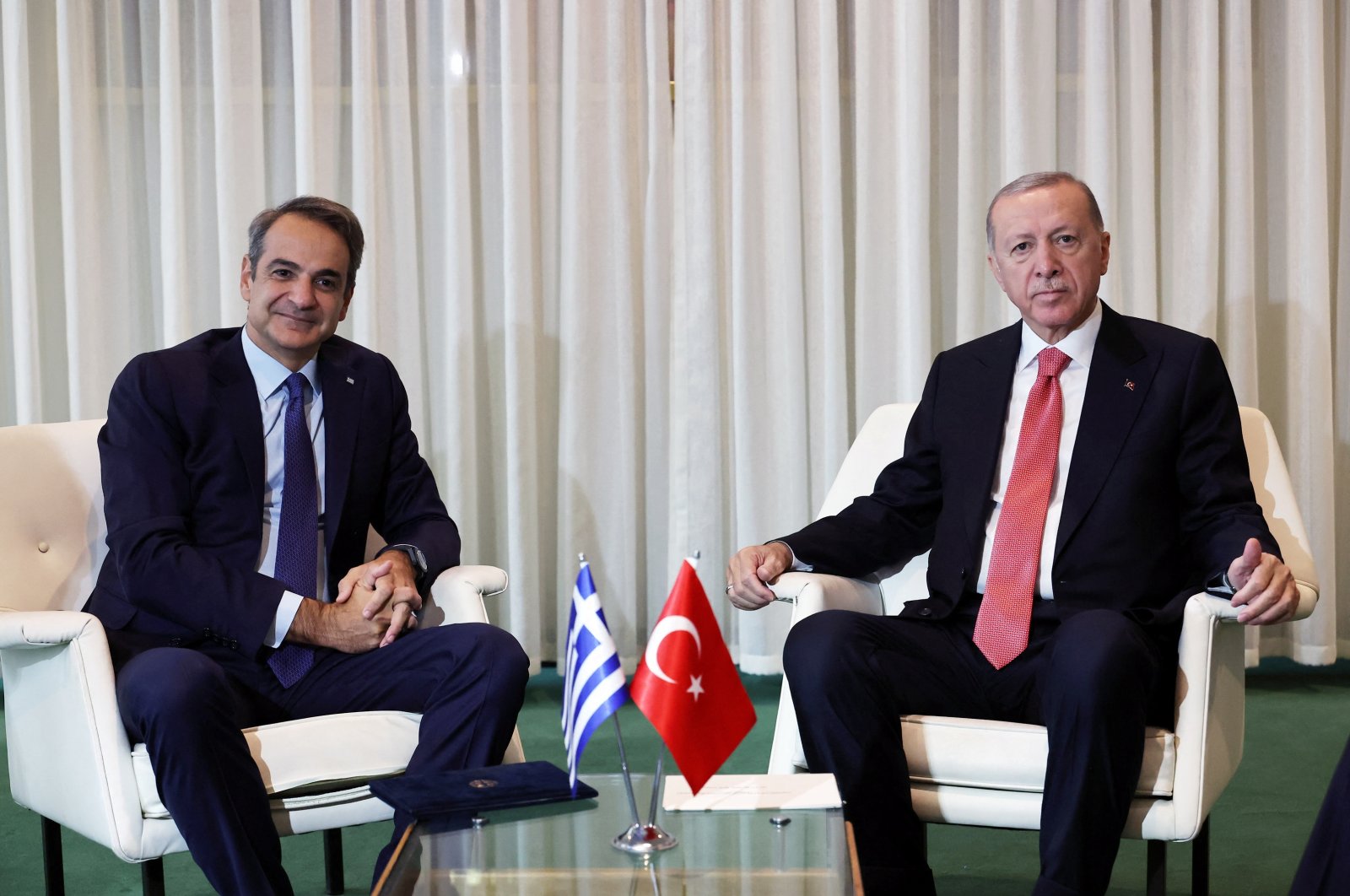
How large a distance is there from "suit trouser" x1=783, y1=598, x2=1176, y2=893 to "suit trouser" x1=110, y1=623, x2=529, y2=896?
55 cm

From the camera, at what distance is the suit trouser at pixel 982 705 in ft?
7.22

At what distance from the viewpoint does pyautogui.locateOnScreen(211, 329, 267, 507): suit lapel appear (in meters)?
2.69

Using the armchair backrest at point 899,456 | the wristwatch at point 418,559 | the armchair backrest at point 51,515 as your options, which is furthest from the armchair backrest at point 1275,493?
the armchair backrest at point 51,515

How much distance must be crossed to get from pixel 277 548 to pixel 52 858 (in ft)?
2.29

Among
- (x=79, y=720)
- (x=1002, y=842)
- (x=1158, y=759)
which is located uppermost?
(x=79, y=720)

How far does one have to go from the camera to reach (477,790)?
205 centimetres

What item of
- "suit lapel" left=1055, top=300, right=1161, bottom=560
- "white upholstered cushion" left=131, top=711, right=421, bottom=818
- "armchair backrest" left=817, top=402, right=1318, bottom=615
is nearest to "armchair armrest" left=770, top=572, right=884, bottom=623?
"armchair backrest" left=817, top=402, right=1318, bottom=615

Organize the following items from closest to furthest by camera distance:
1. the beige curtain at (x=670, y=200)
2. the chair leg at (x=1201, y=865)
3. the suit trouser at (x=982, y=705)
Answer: the suit trouser at (x=982, y=705)
the chair leg at (x=1201, y=865)
the beige curtain at (x=670, y=200)

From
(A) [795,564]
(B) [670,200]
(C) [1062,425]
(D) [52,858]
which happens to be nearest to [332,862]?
(D) [52,858]

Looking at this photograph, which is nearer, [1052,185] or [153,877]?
[153,877]

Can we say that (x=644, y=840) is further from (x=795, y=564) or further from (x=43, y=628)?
(x=43, y=628)

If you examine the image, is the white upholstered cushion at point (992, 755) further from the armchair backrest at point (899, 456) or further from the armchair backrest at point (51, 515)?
the armchair backrest at point (51, 515)

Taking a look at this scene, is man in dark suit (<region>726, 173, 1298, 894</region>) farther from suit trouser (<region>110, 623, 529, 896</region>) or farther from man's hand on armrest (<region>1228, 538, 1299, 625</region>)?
suit trouser (<region>110, 623, 529, 896</region>)

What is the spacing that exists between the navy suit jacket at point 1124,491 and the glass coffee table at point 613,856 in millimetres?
830
